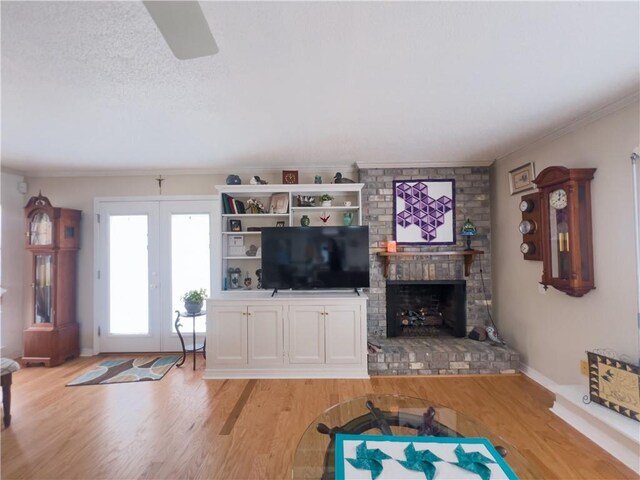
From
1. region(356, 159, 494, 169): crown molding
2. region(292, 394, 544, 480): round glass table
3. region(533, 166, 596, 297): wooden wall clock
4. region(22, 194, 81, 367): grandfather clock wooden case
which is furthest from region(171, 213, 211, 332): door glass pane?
region(533, 166, 596, 297): wooden wall clock

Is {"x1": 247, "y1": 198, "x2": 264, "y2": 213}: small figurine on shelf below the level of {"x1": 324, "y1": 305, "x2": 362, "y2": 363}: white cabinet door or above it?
above

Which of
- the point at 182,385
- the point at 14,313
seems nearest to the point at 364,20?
the point at 182,385

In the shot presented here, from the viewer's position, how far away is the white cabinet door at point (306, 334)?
2.96 m

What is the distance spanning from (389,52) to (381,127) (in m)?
0.97

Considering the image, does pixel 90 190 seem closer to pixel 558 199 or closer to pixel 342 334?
pixel 342 334

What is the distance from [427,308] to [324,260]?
161cm

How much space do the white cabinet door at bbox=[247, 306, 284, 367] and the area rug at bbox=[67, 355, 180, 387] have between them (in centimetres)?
106

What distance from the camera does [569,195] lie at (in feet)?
7.16

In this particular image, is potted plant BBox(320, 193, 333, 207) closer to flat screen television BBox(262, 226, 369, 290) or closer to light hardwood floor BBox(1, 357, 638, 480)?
flat screen television BBox(262, 226, 369, 290)

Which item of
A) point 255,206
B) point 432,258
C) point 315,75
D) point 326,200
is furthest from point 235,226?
point 432,258

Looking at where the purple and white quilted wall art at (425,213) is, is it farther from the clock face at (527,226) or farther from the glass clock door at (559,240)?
the glass clock door at (559,240)

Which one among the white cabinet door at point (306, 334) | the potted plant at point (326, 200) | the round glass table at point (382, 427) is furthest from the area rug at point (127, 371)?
A: the potted plant at point (326, 200)

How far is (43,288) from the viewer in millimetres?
3373

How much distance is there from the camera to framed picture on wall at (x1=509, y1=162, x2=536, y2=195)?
2.82m
